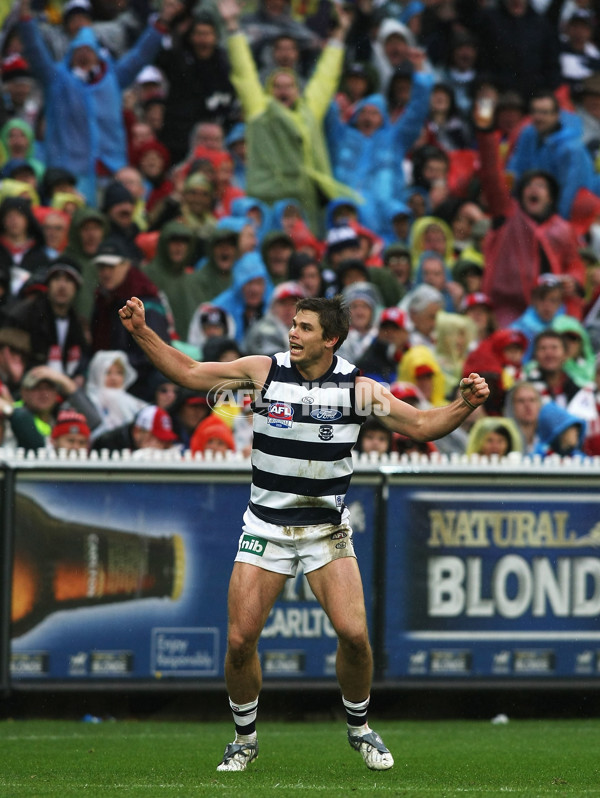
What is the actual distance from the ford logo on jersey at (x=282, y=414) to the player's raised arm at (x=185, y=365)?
149 millimetres

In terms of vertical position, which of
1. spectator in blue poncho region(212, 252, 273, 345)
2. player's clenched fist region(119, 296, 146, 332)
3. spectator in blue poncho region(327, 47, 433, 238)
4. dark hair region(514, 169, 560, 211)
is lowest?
player's clenched fist region(119, 296, 146, 332)

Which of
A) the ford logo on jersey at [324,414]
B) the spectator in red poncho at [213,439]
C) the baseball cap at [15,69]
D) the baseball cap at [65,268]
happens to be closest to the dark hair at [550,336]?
the spectator in red poncho at [213,439]

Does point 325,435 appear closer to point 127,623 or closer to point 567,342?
point 127,623

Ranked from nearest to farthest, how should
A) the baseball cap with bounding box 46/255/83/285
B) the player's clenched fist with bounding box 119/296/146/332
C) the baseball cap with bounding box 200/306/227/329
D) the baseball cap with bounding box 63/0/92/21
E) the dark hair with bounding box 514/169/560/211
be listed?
the player's clenched fist with bounding box 119/296/146/332 < the baseball cap with bounding box 46/255/83/285 < the baseball cap with bounding box 200/306/227/329 < the dark hair with bounding box 514/169/560/211 < the baseball cap with bounding box 63/0/92/21

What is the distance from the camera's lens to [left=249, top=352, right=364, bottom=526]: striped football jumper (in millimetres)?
7461

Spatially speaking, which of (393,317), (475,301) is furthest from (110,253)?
(475,301)

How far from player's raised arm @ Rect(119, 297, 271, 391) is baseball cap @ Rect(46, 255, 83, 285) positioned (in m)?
5.46

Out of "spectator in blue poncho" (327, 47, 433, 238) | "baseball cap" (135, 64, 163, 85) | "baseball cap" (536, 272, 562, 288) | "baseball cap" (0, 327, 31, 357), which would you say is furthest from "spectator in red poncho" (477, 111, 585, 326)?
"baseball cap" (0, 327, 31, 357)

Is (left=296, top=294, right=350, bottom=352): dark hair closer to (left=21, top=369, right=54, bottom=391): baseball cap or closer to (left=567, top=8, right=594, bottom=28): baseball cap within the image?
(left=21, top=369, right=54, bottom=391): baseball cap

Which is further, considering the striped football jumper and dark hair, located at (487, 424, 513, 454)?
dark hair, located at (487, 424, 513, 454)

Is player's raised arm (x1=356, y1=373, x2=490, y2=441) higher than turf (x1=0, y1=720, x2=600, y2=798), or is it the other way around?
player's raised arm (x1=356, y1=373, x2=490, y2=441)

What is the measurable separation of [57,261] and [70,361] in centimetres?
98

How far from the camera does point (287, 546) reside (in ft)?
24.6

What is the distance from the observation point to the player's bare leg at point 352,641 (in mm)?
7402
